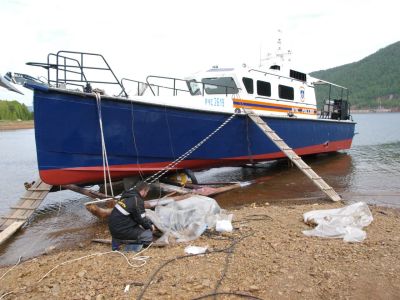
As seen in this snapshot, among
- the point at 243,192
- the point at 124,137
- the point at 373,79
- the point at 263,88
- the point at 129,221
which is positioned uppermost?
the point at 373,79

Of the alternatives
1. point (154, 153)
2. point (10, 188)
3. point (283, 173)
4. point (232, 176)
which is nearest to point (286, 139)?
point (283, 173)

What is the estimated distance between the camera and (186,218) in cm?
537

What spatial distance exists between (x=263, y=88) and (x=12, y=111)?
76.6 meters

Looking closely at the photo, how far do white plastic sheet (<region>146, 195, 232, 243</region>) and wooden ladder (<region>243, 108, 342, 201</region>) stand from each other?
9.35 feet

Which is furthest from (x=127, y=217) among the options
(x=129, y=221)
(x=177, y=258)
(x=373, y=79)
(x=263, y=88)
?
(x=373, y=79)

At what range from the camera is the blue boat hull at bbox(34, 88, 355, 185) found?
656 centimetres

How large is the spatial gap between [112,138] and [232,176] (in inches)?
211

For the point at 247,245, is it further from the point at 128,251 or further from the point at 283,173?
the point at 283,173

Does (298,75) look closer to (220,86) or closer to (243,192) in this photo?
(220,86)

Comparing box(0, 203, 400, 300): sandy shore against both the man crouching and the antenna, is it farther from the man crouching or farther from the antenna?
the antenna

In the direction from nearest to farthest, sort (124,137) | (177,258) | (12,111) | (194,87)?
1. (177,258)
2. (124,137)
3. (194,87)
4. (12,111)

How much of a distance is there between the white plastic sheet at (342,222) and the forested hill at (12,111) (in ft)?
261

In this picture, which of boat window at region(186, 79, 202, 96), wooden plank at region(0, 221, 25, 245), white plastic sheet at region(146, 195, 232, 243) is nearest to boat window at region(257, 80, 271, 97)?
boat window at region(186, 79, 202, 96)

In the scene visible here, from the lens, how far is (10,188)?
10648 millimetres
